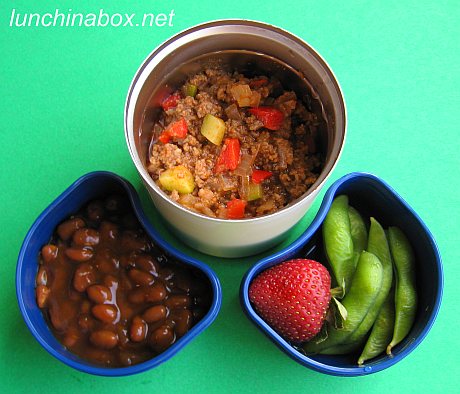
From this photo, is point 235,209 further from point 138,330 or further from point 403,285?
point 403,285

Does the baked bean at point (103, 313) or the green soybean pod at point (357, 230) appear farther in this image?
the green soybean pod at point (357, 230)

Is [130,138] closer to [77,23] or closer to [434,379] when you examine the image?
[77,23]

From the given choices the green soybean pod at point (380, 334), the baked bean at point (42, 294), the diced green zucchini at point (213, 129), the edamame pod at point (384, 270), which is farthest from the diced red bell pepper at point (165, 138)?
the green soybean pod at point (380, 334)

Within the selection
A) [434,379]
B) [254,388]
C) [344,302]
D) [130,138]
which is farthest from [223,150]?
[434,379]

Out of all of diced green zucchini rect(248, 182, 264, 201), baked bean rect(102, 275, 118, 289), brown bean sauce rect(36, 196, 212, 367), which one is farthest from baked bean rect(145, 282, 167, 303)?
diced green zucchini rect(248, 182, 264, 201)

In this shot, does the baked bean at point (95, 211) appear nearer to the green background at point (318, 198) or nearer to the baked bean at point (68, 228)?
the baked bean at point (68, 228)

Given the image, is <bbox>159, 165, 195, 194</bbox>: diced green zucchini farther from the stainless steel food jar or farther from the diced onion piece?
the diced onion piece
